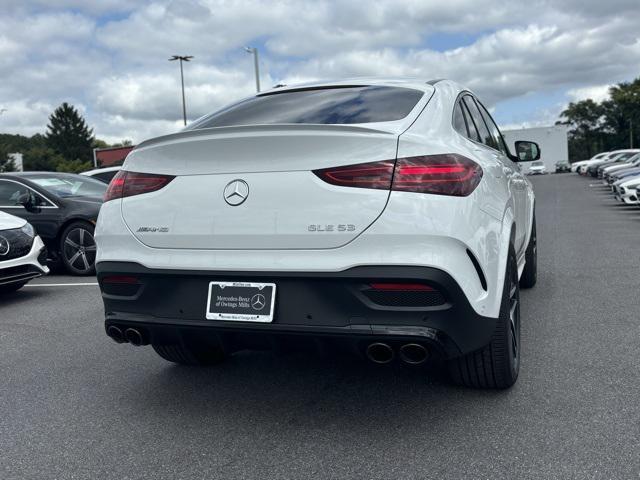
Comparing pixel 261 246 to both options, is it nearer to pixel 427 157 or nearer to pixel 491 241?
pixel 427 157

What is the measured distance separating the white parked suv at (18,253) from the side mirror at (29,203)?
1.33 m

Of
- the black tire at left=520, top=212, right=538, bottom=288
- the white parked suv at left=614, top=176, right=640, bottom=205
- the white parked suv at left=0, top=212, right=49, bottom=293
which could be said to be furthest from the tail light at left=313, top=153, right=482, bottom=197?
the white parked suv at left=614, top=176, right=640, bottom=205

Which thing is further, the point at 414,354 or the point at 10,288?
the point at 10,288

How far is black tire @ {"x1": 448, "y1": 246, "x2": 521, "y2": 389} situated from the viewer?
10.3ft

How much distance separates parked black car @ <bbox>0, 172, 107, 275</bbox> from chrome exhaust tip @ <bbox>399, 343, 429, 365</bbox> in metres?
6.21

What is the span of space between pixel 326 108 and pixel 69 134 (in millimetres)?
109377

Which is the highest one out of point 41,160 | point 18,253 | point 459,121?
point 41,160

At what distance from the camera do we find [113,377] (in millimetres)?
3977

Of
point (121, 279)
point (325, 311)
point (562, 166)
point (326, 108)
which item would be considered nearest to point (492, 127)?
point (326, 108)

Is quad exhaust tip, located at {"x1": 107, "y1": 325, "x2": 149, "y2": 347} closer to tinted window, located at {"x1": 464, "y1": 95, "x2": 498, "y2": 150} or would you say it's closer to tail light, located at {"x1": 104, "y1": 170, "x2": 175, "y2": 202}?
tail light, located at {"x1": 104, "y1": 170, "x2": 175, "y2": 202}

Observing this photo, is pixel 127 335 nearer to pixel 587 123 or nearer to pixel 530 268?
pixel 530 268

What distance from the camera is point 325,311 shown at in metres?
2.73

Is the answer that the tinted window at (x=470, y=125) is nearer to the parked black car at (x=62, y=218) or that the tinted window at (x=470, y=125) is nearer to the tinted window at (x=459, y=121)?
the tinted window at (x=459, y=121)

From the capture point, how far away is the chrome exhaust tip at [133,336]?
313 cm
